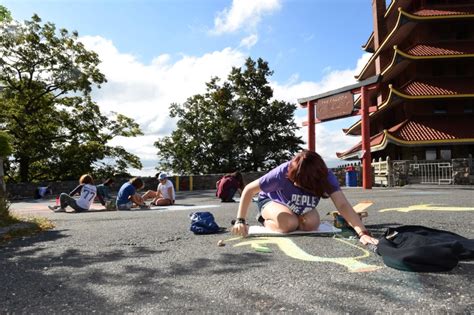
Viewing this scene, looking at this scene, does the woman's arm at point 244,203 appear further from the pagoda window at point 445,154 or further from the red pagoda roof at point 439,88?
the pagoda window at point 445,154

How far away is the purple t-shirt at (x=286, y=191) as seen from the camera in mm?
4227

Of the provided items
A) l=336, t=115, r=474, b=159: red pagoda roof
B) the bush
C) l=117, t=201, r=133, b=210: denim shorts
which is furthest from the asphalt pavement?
l=336, t=115, r=474, b=159: red pagoda roof

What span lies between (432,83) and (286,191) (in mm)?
22281

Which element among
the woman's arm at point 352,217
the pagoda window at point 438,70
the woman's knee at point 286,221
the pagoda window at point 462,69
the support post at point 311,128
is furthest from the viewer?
the pagoda window at point 438,70

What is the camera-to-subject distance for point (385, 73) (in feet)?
80.7

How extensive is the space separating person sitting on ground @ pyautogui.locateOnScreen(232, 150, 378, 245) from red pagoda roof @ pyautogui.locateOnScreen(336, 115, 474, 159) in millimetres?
18393

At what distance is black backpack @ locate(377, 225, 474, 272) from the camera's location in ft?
9.78

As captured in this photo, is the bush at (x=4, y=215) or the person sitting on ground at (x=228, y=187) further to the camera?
the person sitting on ground at (x=228, y=187)

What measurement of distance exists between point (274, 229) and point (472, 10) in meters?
25.4

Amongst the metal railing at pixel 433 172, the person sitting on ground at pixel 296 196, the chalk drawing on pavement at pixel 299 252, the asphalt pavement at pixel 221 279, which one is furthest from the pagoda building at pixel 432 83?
the asphalt pavement at pixel 221 279

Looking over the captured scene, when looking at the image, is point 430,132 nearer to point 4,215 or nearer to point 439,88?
point 439,88

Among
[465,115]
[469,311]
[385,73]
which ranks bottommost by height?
[469,311]

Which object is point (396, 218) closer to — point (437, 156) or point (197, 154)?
point (437, 156)

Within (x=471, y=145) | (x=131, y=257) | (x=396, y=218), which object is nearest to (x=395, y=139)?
(x=471, y=145)
